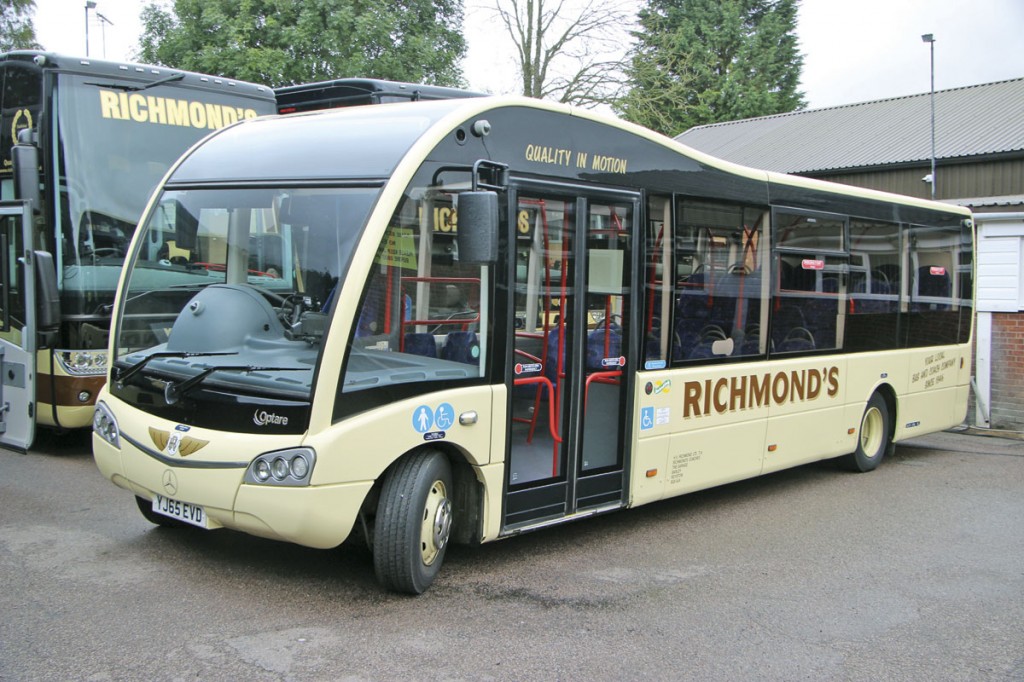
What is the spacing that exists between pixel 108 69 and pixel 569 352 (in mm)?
5450

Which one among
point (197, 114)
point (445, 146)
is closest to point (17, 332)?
point (197, 114)

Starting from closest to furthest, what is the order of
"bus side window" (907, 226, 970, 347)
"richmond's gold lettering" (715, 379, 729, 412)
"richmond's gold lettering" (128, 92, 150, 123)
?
"richmond's gold lettering" (715, 379, 729, 412)
"richmond's gold lettering" (128, 92, 150, 123)
"bus side window" (907, 226, 970, 347)

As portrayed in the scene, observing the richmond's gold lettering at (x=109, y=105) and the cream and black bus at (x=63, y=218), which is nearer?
the cream and black bus at (x=63, y=218)

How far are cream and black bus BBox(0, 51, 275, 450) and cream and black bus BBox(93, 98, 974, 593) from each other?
2.50 m

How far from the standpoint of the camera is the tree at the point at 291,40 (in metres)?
17.8

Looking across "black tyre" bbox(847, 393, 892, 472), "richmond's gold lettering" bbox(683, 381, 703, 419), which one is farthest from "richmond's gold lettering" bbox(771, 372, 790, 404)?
"black tyre" bbox(847, 393, 892, 472)

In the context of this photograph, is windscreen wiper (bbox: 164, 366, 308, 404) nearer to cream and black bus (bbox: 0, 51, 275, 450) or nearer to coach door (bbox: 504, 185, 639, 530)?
coach door (bbox: 504, 185, 639, 530)

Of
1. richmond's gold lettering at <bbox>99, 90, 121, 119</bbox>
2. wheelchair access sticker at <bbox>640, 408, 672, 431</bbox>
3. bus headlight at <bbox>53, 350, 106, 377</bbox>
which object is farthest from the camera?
richmond's gold lettering at <bbox>99, 90, 121, 119</bbox>

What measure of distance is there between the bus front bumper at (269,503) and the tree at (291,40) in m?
13.9

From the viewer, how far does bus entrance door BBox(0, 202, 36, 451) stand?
8.09 meters

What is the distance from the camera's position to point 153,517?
6.20 meters

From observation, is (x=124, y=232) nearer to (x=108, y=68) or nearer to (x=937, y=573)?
(x=108, y=68)

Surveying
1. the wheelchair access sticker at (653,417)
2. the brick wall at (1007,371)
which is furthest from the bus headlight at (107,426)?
the brick wall at (1007,371)

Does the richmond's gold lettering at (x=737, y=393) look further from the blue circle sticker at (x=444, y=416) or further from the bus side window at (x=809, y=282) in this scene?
the blue circle sticker at (x=444, y=416)
